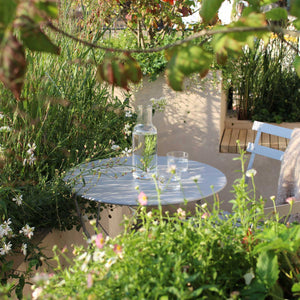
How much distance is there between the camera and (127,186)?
2.07m

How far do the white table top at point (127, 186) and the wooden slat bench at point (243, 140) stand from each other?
169cm

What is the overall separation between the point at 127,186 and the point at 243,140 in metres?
2.42

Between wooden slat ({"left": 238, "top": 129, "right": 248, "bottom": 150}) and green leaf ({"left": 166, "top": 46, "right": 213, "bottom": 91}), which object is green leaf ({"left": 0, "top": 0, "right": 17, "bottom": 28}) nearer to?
green leaf ({"left": 166, "top": 46, "right": 213, "bottom": 91})

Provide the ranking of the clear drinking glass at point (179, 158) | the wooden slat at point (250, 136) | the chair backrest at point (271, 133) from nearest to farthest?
the clear drinking glass at point (179, 158) < the chair backrest at point (271, 133) < the wooden slat at point (250, 136)

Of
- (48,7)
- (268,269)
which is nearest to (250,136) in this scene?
(268,269)

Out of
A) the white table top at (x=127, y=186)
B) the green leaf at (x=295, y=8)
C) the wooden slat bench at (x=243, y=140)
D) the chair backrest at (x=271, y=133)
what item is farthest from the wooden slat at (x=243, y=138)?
the green leaf at (x=295, y=8)

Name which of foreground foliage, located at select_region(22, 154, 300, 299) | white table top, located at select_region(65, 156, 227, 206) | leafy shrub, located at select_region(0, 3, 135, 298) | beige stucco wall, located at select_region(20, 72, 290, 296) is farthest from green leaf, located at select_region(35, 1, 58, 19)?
beige stucco wall, located at select_region(20, 72, 290, 296)

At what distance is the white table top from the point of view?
1871 millimetres

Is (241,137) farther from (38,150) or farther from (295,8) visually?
(295,8)

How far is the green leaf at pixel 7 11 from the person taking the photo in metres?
0.48

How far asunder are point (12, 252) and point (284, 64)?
4.17 metres

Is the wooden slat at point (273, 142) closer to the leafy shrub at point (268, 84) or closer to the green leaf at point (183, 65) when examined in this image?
the leafy shrub at point (268, 84)

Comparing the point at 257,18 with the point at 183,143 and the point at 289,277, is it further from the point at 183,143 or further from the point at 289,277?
the point at 183,143

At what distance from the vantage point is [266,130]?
9.00ft
